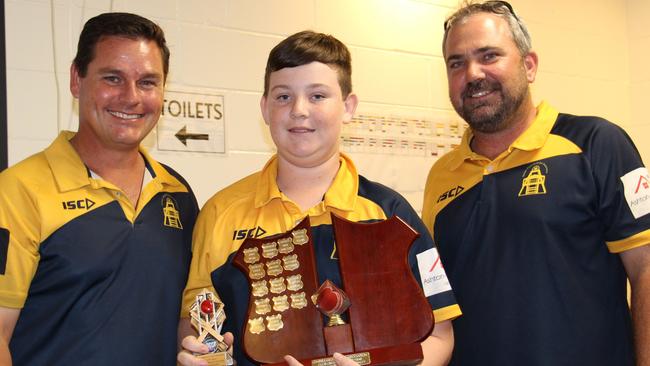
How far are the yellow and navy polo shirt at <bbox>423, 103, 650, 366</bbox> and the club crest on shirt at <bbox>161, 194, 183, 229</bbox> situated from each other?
0.91 metres

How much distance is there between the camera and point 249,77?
351cm

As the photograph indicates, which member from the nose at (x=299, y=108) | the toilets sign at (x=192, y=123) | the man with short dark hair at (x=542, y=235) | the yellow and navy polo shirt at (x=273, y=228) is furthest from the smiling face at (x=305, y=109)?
the toilets sign at (x=192, y=123)

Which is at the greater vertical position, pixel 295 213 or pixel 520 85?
pixel 520 85

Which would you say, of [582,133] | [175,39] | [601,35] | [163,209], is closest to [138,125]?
[163,209]

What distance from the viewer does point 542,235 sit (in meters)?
2.38

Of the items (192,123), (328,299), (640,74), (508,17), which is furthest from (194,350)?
(640,74)

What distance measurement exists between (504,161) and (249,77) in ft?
4.67

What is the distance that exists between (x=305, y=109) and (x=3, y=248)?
2.99 feet

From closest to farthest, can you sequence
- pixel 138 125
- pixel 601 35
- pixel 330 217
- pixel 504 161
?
pixel 330 217, pixel 138 125, pixel 504 161, pixel 601 35

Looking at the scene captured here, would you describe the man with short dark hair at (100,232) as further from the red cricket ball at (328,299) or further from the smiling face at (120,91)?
the red cricket ball at (328,299)

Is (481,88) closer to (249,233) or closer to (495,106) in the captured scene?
(495,106)

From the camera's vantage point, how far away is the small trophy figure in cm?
184

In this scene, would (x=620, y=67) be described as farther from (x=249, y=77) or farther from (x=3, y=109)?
(x=3, y=109)

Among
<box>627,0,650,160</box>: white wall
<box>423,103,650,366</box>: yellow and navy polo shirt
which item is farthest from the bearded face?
<box>627,0,650,160</box>: white wall
